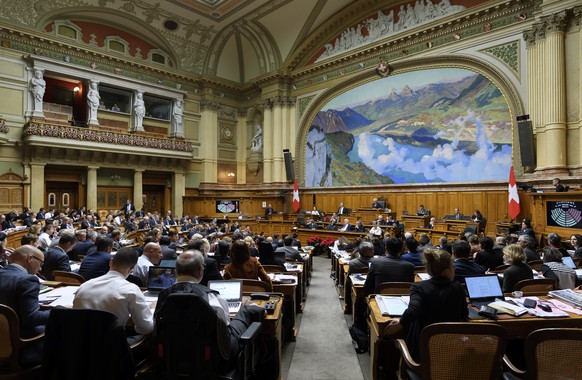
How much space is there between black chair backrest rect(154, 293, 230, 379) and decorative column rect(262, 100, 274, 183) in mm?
16997

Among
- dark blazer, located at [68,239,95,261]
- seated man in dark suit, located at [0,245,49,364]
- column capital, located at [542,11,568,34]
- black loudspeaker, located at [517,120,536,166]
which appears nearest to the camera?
seated man in dark suit, located at [0,245,49,364]

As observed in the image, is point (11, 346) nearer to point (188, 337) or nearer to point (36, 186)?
point (188, 337)

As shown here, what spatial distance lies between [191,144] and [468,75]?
45.7ft

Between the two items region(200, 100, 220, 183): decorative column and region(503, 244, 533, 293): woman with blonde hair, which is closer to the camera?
region(503, 244, 533, 293): woman with blonde hair

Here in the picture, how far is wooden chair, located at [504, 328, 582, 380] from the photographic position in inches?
77.5

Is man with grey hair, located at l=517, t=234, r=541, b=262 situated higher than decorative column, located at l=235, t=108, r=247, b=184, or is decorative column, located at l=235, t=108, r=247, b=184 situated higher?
decorative column, located at l=235, t=108, r=247, b=184

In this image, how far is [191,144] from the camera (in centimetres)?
1922

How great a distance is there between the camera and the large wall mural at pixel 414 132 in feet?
40.2

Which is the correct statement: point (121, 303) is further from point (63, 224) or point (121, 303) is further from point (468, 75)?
point (468, 75)

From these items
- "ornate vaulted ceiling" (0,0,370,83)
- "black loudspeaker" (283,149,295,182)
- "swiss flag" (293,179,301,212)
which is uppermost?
"ornate vaulted ceiling" (0,0,370,83)

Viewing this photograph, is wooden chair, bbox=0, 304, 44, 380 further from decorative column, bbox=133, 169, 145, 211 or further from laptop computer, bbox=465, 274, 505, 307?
decorative column, bbox=133, 169, 145, 211

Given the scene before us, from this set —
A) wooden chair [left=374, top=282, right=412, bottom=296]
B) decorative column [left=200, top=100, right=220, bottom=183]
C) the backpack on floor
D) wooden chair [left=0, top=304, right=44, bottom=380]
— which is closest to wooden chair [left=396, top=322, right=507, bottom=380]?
wooden chair [left=374, top=282, right=412, bottom=296]

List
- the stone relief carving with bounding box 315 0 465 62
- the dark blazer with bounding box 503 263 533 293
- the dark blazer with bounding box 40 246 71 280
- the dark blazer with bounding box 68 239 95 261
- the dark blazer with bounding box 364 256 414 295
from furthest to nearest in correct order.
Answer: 1. the stone relief carving with bounding box 315 0 465 62
2. the dark blazer with bounding box 68 239 95 261
3. the dark blazer with bounding box 40 246 71 280
4. the dark blazer with bounding box 364 256 414 295
5. the dark blazer with bounding box 503 263 533 293

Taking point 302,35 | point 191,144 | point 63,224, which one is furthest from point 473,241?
point 191,144
